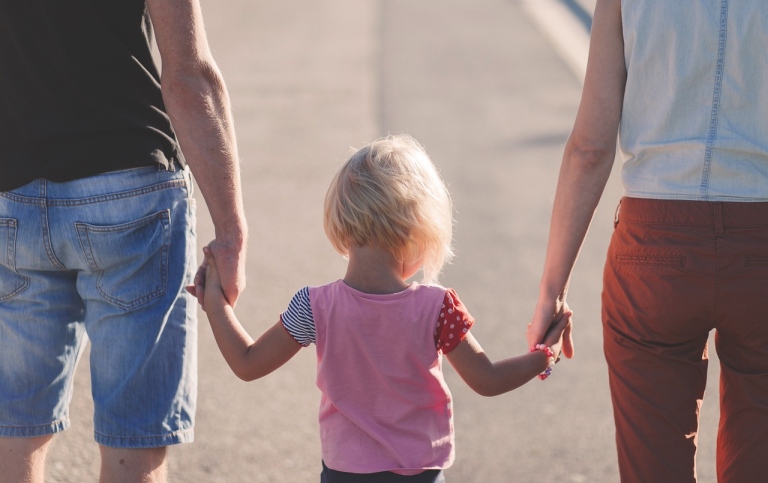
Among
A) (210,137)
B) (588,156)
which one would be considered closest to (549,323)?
(588,156)

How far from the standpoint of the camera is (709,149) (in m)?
2.54

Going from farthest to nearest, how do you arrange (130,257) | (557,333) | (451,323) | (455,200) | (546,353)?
(455,200), (557,333), (546,353), (130,257), (451,323)

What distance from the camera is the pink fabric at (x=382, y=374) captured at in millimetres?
2461

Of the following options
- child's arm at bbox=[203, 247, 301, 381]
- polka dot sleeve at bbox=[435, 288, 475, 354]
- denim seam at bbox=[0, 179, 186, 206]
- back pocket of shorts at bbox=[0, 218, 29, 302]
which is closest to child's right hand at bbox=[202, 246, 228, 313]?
child's arm at bbox=[203, 247, 301, 381]

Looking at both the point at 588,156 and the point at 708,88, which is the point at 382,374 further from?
the point at 708,88

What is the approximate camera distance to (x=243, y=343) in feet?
8.47

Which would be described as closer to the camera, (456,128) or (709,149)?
(709,149)

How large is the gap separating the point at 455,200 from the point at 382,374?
5.38 m

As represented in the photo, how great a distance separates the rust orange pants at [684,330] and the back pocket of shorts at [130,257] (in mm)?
1144

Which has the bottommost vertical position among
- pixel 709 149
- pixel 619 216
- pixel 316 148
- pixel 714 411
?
pixel 714 411

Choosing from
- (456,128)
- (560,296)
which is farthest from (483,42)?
(560,296)

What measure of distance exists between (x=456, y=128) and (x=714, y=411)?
551cm

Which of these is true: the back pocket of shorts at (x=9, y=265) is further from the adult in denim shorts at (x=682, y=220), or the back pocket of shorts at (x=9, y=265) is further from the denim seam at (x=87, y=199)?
the adult in denim shorts at (x=682, y=220)

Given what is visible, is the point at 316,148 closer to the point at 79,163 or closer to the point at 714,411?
the point at 714,411
